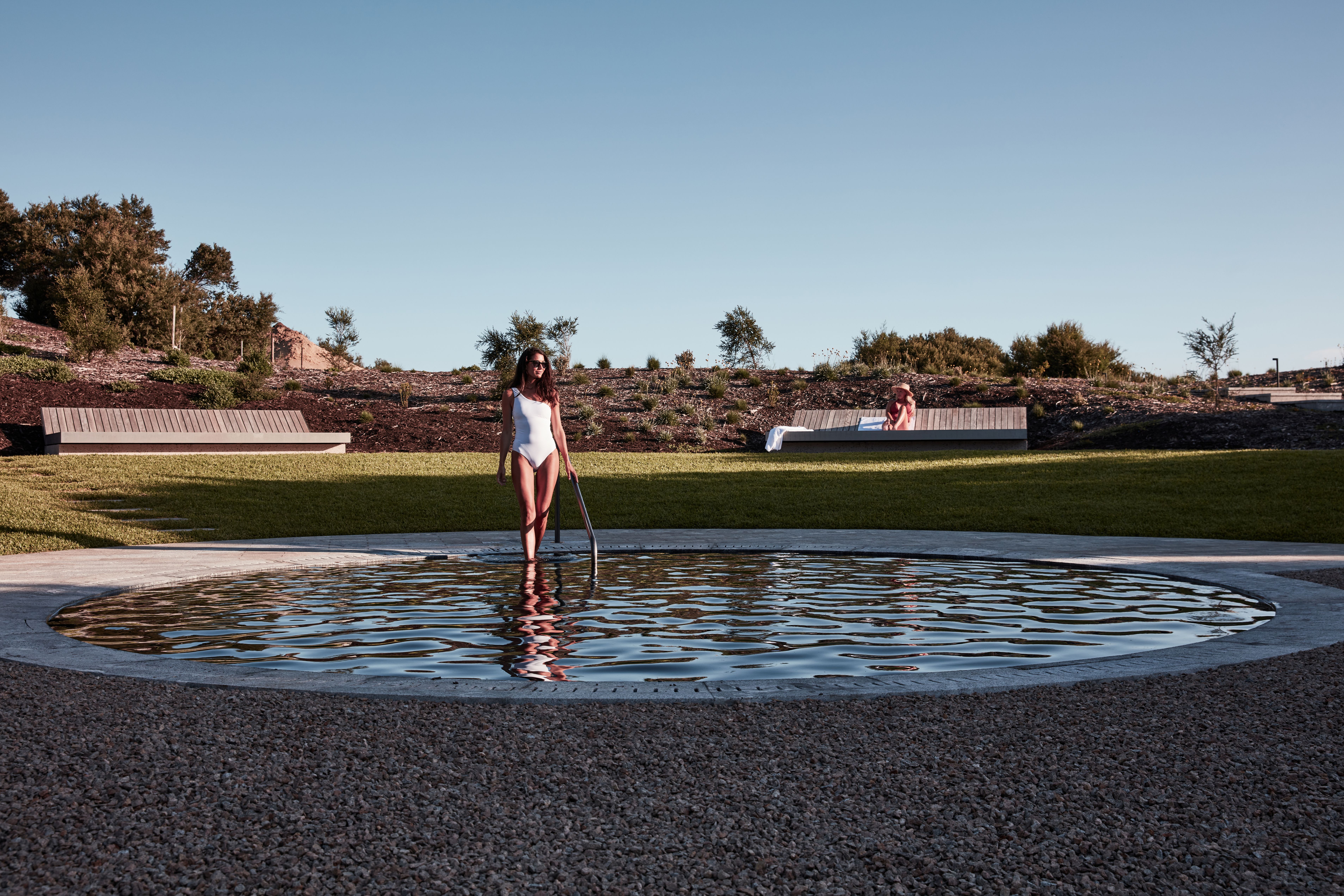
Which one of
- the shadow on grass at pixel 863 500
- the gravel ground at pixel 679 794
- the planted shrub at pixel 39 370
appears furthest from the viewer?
the planted shrub at pixel 39 370

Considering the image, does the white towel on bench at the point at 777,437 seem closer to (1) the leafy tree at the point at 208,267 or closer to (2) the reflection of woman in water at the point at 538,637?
(2) the reflection of woman in water at the point at 538,637

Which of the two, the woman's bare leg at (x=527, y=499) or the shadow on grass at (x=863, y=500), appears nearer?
the woman's bare leg at (x=527, y=499)

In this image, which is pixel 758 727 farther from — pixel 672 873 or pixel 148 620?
pixel 148 620

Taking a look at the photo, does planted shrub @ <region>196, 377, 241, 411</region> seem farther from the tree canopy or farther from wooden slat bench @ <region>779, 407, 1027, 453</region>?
wooden slat bench @ <region>779, 407, 1027, 453</region>

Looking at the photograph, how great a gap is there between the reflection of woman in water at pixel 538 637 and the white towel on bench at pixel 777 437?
15.2 m

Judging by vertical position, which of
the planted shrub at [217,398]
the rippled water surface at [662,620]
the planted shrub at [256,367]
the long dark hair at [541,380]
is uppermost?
the planted shrub at [256,367]

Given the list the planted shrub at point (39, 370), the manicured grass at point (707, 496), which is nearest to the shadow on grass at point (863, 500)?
the manicured grass at point (707, 496)

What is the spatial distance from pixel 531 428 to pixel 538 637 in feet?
10.3

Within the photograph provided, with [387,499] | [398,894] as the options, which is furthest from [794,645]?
[387,499]

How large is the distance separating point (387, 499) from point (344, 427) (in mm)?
8491

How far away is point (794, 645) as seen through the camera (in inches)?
187

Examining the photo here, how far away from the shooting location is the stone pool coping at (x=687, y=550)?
378 cm

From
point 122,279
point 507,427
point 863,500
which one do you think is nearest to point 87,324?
point 122,279

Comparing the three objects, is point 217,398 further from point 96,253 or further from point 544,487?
point 96,253
